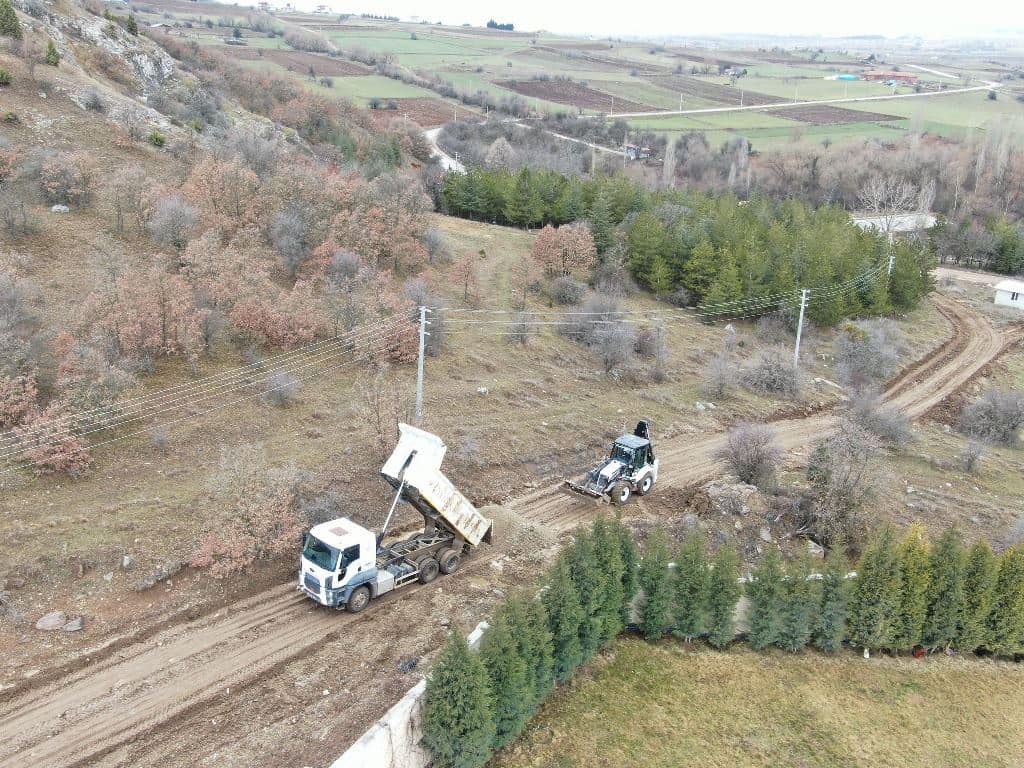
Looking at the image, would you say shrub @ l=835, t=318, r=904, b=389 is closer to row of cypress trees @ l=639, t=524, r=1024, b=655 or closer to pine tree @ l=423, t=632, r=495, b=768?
row of cypress trees @ l=639, t=524, r=1024, b=655

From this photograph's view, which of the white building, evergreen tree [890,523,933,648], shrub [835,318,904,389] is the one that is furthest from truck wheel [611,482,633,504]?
the white building

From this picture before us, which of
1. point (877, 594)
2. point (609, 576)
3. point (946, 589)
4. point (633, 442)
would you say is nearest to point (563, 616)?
point (609, 576)

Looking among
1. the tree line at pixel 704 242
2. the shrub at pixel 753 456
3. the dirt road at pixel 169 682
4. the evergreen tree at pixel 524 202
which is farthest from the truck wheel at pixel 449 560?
the evergreen tree at pixel 524 202

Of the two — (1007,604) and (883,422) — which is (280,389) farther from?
(883,422)


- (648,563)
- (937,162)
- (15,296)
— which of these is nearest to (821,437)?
(648,563)

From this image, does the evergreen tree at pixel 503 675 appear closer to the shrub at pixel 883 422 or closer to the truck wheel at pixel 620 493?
→ the truck wheel at pixel 620 493

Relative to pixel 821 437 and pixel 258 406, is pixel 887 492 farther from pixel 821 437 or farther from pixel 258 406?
pixel 258 406
